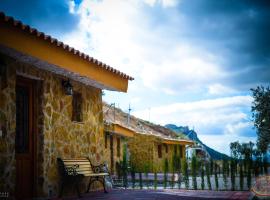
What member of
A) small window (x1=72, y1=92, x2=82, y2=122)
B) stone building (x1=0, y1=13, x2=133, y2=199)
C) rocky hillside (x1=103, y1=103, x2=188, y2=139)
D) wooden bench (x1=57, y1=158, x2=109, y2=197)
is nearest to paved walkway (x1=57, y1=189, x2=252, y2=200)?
wooden bench (x1=57, y1=158, x2=109, y2=197)

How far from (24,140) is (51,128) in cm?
76

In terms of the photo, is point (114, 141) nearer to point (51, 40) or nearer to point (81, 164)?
point (81, 164)

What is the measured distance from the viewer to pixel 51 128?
847 cm

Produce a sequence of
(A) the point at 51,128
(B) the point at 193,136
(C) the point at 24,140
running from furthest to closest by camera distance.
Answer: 1. (B) the point at 193,136
2. (A) the point at 51,128
3. (C) the point at 24,140

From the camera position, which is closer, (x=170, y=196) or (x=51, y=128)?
(x=170, y=196)

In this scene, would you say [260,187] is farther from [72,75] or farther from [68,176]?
[72,75]

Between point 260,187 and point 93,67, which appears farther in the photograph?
point 93,67

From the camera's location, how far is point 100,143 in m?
11.0

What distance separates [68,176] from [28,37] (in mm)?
3524

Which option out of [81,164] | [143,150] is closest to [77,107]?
[81,164]

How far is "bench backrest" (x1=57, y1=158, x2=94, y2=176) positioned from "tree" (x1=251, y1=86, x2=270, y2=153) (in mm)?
7399

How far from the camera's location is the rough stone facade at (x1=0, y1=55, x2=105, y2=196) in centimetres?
694

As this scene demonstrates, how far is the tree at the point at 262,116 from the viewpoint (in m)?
14.0

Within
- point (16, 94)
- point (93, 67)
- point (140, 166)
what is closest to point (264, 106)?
point (93, 67)
